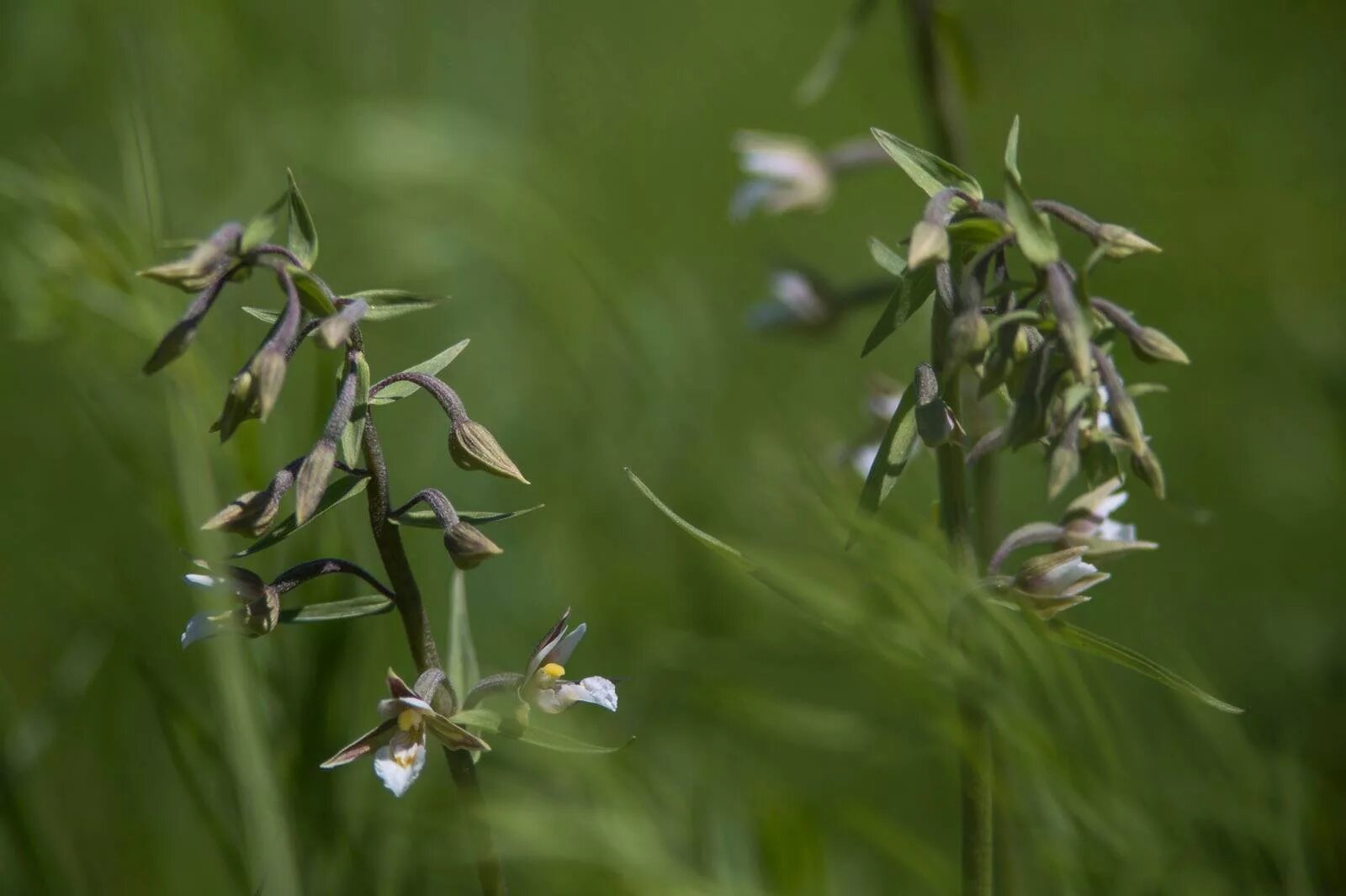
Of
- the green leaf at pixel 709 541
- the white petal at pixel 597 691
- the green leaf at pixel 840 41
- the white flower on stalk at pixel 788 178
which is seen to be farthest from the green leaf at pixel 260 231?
the white flower on stalk at pixel 788 178

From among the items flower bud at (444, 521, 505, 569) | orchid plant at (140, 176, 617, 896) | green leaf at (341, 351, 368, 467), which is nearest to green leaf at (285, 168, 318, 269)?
orchid plant at (140, 176, 617, 896)

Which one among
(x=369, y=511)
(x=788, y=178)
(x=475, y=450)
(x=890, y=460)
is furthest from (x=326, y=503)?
(x=788, y=178)

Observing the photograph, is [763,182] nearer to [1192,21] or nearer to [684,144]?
[684,144]

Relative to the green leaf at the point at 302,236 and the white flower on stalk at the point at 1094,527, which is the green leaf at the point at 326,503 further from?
the white flower on stalk at the point at 1094,527

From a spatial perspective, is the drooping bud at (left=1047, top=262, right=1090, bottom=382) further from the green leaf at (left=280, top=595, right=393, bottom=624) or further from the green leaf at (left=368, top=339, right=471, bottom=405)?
the green leaf at (left=280, top=595, right=393, bottom=624)

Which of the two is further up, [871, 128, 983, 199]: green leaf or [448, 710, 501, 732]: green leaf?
[871, 128, 983, 199]: green leaf

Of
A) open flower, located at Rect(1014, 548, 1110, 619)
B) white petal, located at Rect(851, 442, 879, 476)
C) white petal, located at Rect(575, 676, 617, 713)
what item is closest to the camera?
white petal, located at Rect(575, 676, 617, 713)

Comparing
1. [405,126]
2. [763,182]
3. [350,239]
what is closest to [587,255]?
[763,182]
